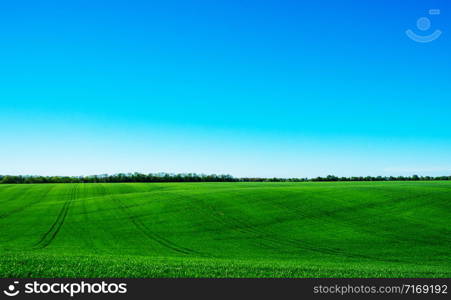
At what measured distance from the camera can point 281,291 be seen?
10000 millimetres

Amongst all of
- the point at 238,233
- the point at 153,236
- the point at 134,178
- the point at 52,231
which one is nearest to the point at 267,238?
the point at 238,233

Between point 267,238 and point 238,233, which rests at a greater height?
point 238,233

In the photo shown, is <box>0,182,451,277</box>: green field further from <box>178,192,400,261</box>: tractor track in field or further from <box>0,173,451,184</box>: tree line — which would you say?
<box>0,173,451,184</box>: tree line

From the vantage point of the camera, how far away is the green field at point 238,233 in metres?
12.9

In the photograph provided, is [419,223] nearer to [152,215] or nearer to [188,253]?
[188,253]

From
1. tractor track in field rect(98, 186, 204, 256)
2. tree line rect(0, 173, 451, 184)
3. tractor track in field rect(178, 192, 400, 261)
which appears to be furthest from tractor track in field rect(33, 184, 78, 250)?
tree line rect(0, 173, 451, 184)

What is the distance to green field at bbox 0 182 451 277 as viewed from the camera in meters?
12.9

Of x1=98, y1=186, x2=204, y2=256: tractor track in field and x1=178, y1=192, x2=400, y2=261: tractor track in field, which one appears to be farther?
x1=98, y1=186, x2=204, y2=256: tractor track in field

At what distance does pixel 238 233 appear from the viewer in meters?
34.9

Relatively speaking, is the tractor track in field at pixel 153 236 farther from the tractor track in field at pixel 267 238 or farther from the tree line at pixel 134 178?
the tree line at pixel 134 178

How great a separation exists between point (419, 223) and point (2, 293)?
3782 centimetres

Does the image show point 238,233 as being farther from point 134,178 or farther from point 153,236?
point 134,178

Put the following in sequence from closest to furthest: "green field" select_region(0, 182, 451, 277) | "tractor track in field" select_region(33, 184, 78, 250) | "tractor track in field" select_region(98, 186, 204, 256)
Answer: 1. "green field" select_region(0, 182, 451, 277)
2. "tractor track in field" select_region(98, 186, 204, 256)
3. "tractor track in field" select_region(33, 184, 78, 250)

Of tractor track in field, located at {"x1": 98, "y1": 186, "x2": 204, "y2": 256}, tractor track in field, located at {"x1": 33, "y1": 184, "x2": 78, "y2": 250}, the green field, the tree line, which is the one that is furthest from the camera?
the tree line
